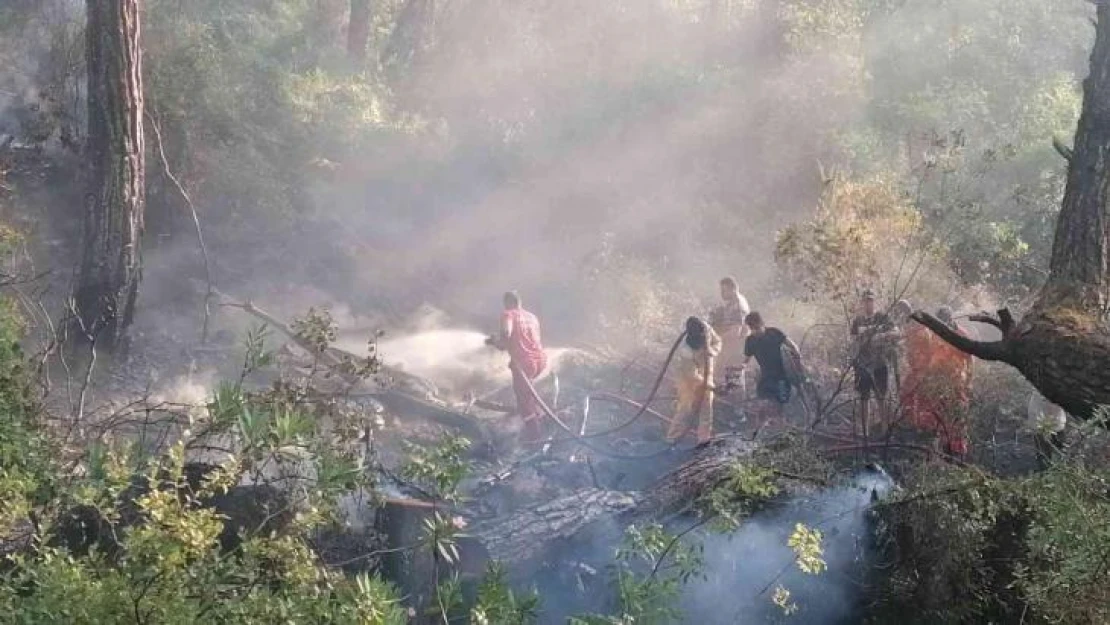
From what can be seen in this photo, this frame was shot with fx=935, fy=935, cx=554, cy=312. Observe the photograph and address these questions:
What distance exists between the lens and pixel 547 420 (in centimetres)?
1092

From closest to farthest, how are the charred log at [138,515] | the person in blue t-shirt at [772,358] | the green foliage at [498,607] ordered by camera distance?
the green foliage at [498,607], the charred log at [138,515], the person in blue t-shirt at [772,358]

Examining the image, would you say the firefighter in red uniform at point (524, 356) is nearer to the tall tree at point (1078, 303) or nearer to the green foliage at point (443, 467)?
the green foliage at point (443, 467)

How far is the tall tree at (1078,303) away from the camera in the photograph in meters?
5.44

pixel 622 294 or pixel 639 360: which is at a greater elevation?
pixel 622 294

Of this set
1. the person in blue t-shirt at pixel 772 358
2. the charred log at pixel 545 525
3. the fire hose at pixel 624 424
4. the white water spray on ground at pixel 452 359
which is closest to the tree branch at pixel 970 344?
the charred log at pixel 545 525

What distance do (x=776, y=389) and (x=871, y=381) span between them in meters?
1.00

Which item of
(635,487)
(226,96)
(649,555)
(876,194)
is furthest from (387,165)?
(649,555)

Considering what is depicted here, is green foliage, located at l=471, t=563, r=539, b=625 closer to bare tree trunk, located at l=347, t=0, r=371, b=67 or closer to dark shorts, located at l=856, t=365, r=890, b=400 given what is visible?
dark shorts, located at l=856, t=365, r=890, b=400

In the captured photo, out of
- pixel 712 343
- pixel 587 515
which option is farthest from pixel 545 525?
pixel 712 343

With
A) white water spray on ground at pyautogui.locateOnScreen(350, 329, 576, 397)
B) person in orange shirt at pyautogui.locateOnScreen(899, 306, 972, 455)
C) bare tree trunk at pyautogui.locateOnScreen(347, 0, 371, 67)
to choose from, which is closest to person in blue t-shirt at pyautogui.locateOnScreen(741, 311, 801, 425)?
person in orange shirt at pyautogui.locateOnScreen(899, 306, 972, 455)

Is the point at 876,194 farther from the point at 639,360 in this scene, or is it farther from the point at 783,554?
the point at 783,554

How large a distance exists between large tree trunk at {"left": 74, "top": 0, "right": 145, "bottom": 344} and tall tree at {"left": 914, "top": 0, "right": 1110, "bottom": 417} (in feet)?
26.0

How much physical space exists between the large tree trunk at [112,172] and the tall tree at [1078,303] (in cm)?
793

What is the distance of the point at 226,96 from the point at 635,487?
30.2 ft
